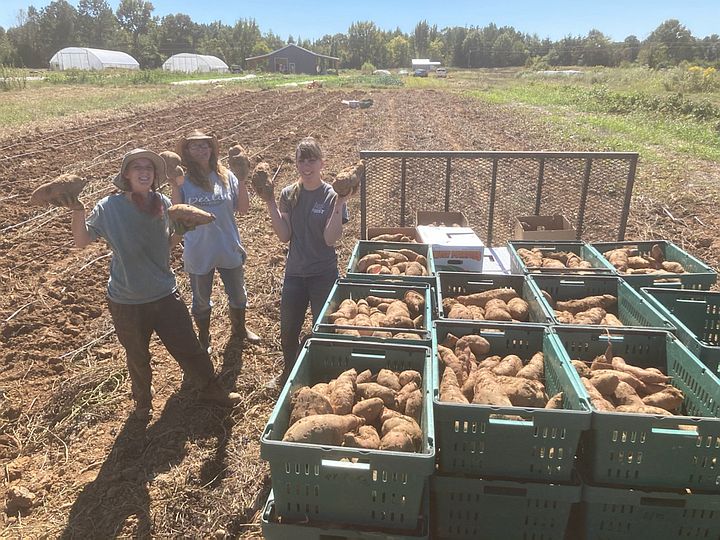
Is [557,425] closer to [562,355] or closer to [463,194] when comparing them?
[562,355]

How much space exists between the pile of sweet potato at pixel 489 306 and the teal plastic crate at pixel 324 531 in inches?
63.7

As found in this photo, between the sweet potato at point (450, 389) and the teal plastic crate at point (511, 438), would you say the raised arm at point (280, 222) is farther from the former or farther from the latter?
the teal plastic crate at point (511, 438)

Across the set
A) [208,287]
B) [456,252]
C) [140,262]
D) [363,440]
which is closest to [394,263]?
[456,252]

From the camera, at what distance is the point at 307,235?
3.82 meters

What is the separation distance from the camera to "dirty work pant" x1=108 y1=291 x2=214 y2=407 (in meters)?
3.50

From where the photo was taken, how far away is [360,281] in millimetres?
3861

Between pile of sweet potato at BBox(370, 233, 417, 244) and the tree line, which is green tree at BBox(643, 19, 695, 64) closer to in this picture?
the tree line

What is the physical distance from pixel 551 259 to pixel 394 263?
143 centimetres

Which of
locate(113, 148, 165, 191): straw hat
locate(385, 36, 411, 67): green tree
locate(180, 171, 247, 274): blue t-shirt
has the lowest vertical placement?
locate(180, 171, 247, 274): blue t-shirt

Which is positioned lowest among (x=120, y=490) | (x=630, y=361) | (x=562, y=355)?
(x=120, y=490)

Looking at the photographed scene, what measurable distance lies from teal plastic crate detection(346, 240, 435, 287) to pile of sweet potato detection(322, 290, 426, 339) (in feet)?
0.56

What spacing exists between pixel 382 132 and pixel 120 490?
16.3m

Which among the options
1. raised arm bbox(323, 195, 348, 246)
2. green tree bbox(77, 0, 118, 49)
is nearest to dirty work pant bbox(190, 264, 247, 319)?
raised arm bbox(323, 195, 348, 246)

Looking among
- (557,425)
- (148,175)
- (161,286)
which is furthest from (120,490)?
(557,425)
